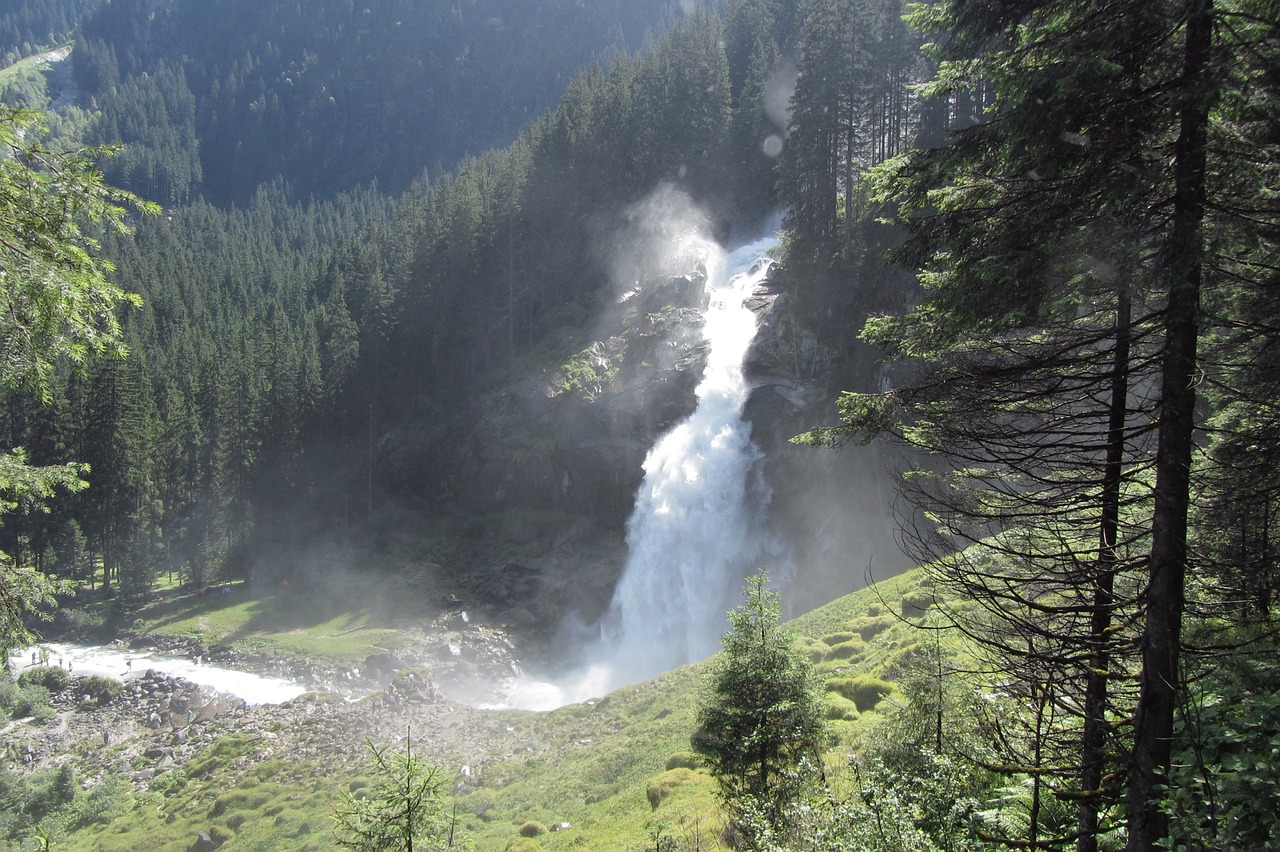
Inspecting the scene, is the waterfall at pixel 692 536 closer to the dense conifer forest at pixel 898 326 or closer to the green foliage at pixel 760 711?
the dense conifer forest at pixel 898 326

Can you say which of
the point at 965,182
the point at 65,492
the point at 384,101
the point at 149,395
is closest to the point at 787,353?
the point at 965,182

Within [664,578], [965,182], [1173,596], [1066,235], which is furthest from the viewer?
[664,578]

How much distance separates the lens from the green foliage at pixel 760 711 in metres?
12.6

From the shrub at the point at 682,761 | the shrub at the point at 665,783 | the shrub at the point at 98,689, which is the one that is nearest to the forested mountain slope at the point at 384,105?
→ the shrub at the point at 98,689

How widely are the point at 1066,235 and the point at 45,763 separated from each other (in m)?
44.2

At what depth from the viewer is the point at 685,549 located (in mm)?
41625

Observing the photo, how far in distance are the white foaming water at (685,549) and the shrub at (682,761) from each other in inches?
605

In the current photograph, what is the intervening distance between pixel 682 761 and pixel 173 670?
37128 millimetres

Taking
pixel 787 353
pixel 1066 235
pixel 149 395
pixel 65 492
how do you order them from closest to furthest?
pixel 1066 235
pixel 787 353
pixel 65 492
pixel 149 395

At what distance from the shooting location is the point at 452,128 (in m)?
176

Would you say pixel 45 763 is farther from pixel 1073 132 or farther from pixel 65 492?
pixel 1073 132

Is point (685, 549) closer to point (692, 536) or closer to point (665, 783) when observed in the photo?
point (692, 536)

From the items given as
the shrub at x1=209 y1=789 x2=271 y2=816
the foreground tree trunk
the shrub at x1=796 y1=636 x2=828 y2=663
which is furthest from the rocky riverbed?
the foreground tree trunk

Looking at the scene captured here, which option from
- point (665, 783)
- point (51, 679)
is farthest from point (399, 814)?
point (51, 679)
